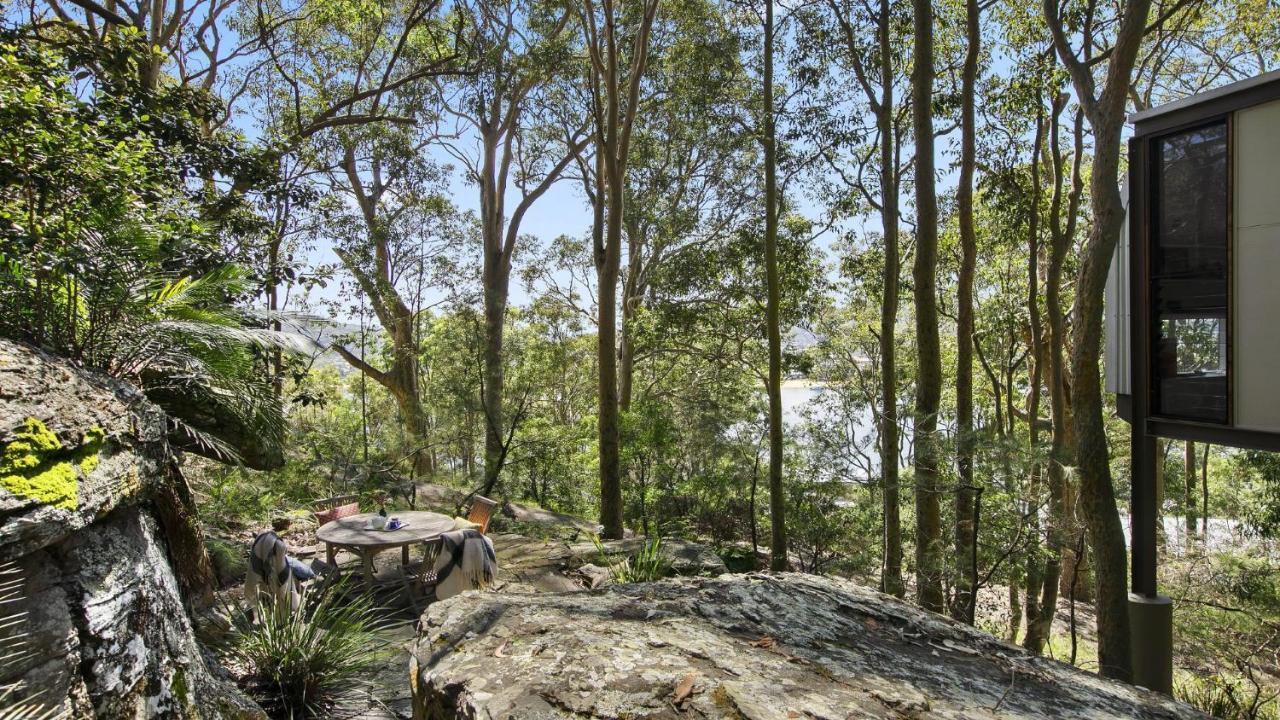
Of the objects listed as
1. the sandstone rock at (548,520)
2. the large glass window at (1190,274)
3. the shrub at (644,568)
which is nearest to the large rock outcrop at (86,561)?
the shrub at (644,568)

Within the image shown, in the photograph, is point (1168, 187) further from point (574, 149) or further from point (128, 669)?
point (574, 149)

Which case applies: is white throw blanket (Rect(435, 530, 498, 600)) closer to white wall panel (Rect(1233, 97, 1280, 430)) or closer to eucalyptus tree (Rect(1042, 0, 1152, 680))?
eucalyptus tree (Rect(1042, 0, 1152, 680))

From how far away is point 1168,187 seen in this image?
19.3ft

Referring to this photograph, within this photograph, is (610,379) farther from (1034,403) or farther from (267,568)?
(1034,403)

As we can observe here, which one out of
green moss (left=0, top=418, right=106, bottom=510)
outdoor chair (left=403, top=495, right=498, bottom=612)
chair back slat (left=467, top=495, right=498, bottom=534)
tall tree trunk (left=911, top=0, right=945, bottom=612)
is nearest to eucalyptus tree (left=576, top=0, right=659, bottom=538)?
chair back slat (left=467, top=495, right=498, bottom=534)

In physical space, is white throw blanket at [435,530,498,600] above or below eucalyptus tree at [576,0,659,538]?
below

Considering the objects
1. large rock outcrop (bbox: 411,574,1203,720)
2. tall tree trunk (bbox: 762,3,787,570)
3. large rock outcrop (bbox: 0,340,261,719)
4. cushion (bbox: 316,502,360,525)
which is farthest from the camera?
tall tree trunk (bbox: 762,3,787,570)

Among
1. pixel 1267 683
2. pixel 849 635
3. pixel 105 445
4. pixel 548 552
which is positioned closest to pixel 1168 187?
pixel 849 635

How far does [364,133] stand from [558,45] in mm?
4262

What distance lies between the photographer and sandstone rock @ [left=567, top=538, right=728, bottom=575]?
5477 millimetres

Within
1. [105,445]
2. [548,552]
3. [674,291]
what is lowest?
[548,552]

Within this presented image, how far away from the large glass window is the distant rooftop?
0.46ft

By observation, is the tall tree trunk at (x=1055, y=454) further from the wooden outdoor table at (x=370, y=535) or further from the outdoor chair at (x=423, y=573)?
the wooden outdoor table at (x=370, y=535)

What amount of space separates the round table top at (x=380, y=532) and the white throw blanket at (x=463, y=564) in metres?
0.49
